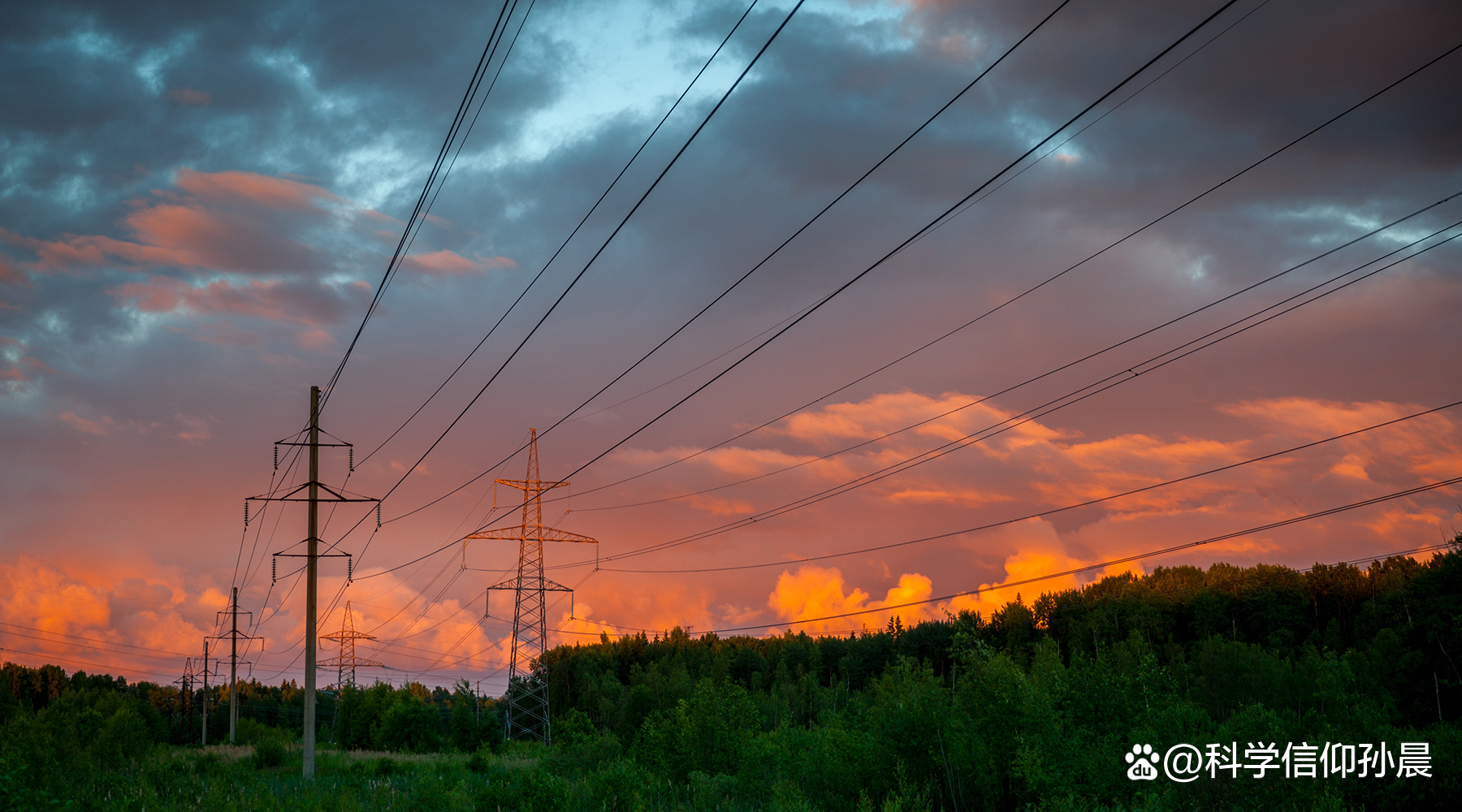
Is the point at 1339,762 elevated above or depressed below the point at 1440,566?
below

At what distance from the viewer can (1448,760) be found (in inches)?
1042

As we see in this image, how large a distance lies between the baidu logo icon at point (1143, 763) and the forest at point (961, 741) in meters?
0.13

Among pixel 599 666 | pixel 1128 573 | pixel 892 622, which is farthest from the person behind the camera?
pixel 599 666

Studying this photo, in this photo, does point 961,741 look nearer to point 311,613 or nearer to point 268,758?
point 311,613

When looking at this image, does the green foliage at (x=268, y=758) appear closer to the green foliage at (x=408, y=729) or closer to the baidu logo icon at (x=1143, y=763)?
the green foliage at (x=408, y=729)

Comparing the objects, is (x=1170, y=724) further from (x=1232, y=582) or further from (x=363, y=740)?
(x=1232, y=582)

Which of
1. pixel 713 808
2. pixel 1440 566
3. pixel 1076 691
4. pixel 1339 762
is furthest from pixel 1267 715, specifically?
pixel 1440 566

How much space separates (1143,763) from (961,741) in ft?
25.8

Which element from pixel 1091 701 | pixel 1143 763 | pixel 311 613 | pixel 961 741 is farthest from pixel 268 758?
pixel 1143 763

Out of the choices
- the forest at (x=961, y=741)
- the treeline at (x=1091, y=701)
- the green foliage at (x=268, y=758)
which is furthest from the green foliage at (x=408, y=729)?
the green foliage at (x=268, y=758)

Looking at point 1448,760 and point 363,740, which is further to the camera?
point 363,740

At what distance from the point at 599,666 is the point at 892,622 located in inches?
1777

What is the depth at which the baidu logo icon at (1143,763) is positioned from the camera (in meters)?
24.4

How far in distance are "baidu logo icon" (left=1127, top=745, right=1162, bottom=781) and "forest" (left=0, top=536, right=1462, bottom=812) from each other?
13cm
